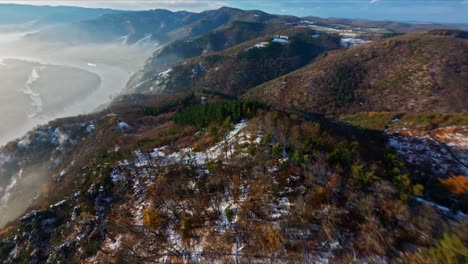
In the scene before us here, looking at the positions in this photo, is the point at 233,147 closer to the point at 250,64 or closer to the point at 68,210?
the point at 68,210

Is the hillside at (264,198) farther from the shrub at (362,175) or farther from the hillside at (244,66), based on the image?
the hillside at (244,66)

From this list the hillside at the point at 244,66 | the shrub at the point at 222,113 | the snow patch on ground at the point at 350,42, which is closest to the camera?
the shrub at the point at 222,113

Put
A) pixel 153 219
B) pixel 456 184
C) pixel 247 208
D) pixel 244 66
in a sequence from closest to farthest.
Result: pixel 247 208, pixel 153 219, pixel 456 184, pixel 244 66

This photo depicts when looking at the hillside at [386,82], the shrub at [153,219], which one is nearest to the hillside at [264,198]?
the shrub at [153,219]

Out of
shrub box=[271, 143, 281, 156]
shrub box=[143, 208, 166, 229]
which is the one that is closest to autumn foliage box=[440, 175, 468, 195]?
shrub box=[271, 143, 281, 156]

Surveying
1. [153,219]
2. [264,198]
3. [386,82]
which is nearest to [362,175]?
[264,198]

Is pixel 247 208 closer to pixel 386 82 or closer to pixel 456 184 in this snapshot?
pixel 456 184

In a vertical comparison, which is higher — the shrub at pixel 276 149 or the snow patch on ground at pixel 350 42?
the snow patch on ground at pixel 350 42

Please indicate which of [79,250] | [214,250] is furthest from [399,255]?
[79,250]
